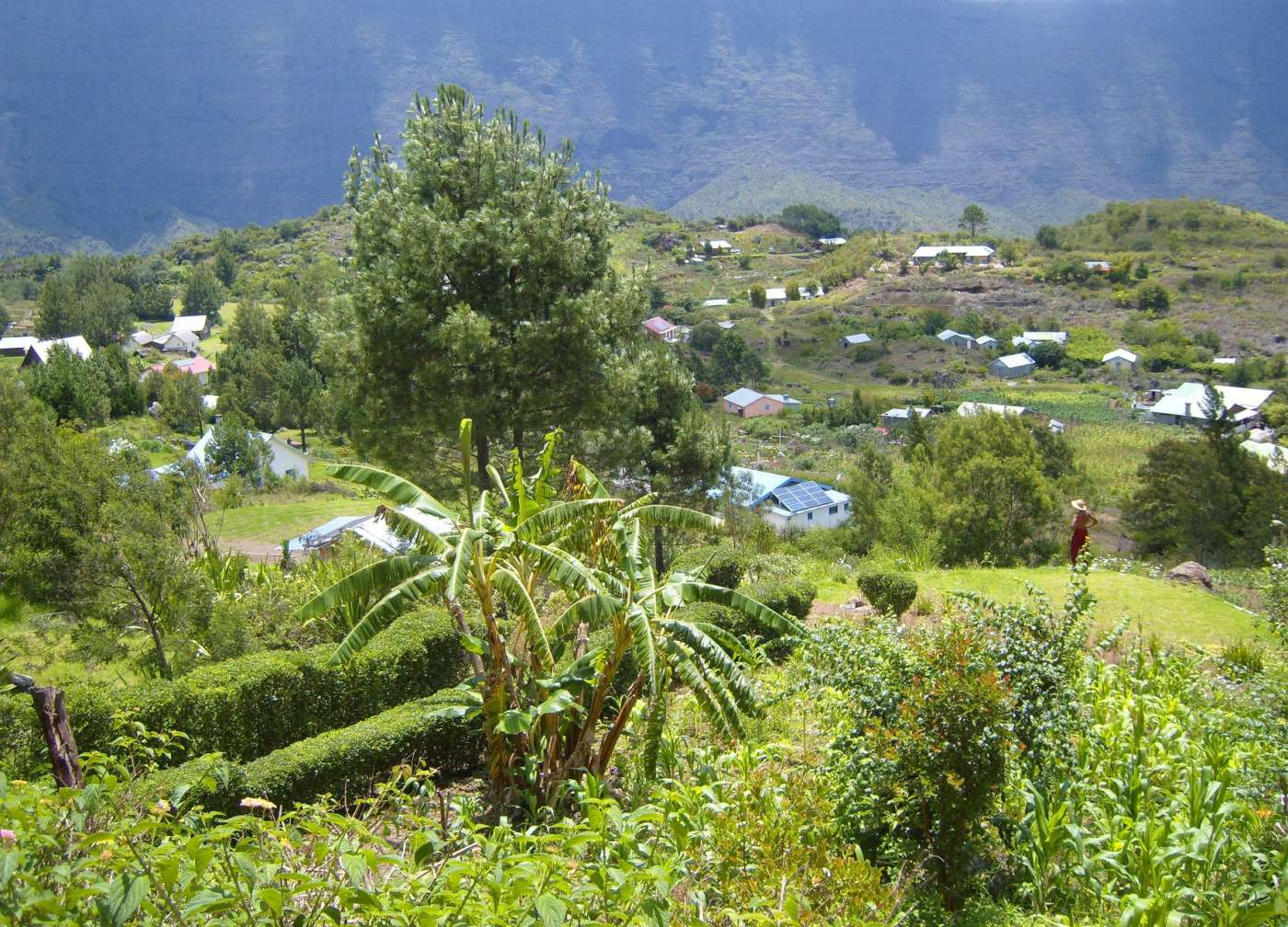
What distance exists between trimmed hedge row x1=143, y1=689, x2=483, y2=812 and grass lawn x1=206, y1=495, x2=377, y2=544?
16.8 m

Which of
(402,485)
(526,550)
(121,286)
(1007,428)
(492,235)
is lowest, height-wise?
(1007,428)

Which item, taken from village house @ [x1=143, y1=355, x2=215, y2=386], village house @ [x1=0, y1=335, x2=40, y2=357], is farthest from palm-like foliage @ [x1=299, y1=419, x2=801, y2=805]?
village house @ [x1=0, y1=335, x2=40, y2=357]

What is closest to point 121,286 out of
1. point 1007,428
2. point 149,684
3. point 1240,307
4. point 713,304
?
point 713,304

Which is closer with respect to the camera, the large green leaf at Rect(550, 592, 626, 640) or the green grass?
the large green leaf at Rect(550, 592, 626, 640)

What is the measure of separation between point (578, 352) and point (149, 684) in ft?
Answer: 20.8

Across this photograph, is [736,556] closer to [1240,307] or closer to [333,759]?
[333,759]

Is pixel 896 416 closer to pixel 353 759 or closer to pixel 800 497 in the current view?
pixel 800 497

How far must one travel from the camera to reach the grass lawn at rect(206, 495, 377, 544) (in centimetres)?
2416

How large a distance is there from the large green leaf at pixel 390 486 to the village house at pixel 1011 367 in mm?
81663

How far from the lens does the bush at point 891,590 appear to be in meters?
11.7

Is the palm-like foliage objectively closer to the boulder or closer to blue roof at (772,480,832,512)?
the boulder

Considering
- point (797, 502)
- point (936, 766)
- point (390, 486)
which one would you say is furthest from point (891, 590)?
point (797, 502)

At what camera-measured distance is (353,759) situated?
22.3 ft

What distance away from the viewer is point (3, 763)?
6.30 m
